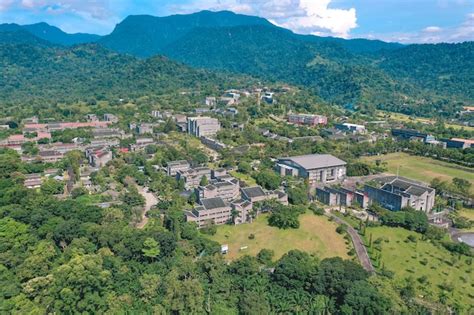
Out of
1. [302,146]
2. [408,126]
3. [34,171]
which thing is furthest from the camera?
[408,126]

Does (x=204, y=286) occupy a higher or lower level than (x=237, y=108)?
lower

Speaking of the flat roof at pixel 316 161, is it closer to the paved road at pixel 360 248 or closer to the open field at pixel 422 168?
the open field at pixel 422 168

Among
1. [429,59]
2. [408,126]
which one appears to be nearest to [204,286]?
[408,126]

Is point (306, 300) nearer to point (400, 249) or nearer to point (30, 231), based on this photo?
point (400, 249)

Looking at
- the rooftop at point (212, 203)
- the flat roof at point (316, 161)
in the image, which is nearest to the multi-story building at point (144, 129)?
the flat roof at point (316, 161)

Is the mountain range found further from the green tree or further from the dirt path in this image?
the green tree
